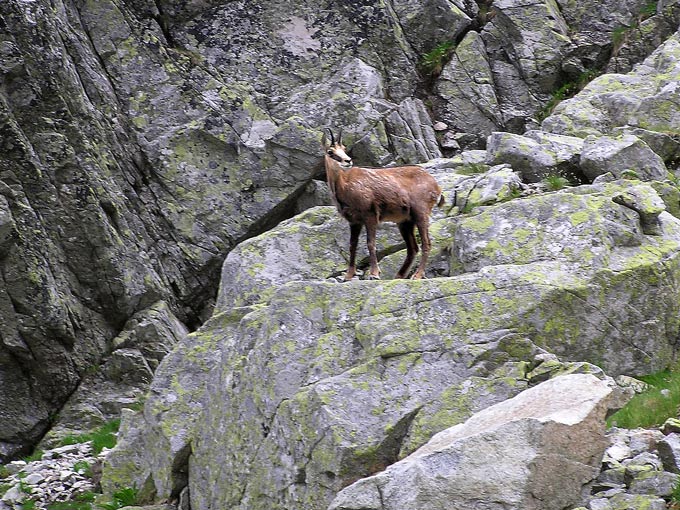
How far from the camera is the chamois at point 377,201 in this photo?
15.6 meters

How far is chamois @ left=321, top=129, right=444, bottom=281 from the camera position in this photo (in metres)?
15.6

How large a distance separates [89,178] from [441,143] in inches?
364

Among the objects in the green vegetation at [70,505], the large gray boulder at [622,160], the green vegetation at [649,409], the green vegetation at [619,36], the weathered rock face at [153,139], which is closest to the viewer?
the green vegetation at [649,409]

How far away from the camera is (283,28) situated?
85.6 feet

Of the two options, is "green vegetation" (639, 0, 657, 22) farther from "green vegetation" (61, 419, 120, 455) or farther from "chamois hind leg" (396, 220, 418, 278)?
"green vegetation" (61, 419, 120, 455)

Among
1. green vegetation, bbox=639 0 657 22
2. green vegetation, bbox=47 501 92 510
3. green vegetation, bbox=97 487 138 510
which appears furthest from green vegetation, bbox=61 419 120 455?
green vegetation, bbox=639 0 657 22

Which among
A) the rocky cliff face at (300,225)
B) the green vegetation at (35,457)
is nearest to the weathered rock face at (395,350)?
the rocky cliff face at (300,225)

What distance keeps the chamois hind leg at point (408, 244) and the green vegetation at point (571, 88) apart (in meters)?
11.5

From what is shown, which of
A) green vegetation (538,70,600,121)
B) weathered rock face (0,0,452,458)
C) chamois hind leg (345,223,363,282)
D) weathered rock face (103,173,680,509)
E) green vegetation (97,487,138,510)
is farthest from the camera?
green vegetation (538,70,600,121)

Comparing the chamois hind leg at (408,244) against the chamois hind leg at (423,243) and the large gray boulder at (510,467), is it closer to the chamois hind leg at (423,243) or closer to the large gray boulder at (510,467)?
the chamois hind leg at (423,243)

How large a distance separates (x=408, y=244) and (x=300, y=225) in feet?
8.39

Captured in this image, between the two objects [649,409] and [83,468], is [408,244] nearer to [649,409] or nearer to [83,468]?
[649,409]

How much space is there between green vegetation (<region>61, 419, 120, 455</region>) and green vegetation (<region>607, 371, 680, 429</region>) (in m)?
10.8

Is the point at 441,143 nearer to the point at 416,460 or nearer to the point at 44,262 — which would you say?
the point at 44,262
